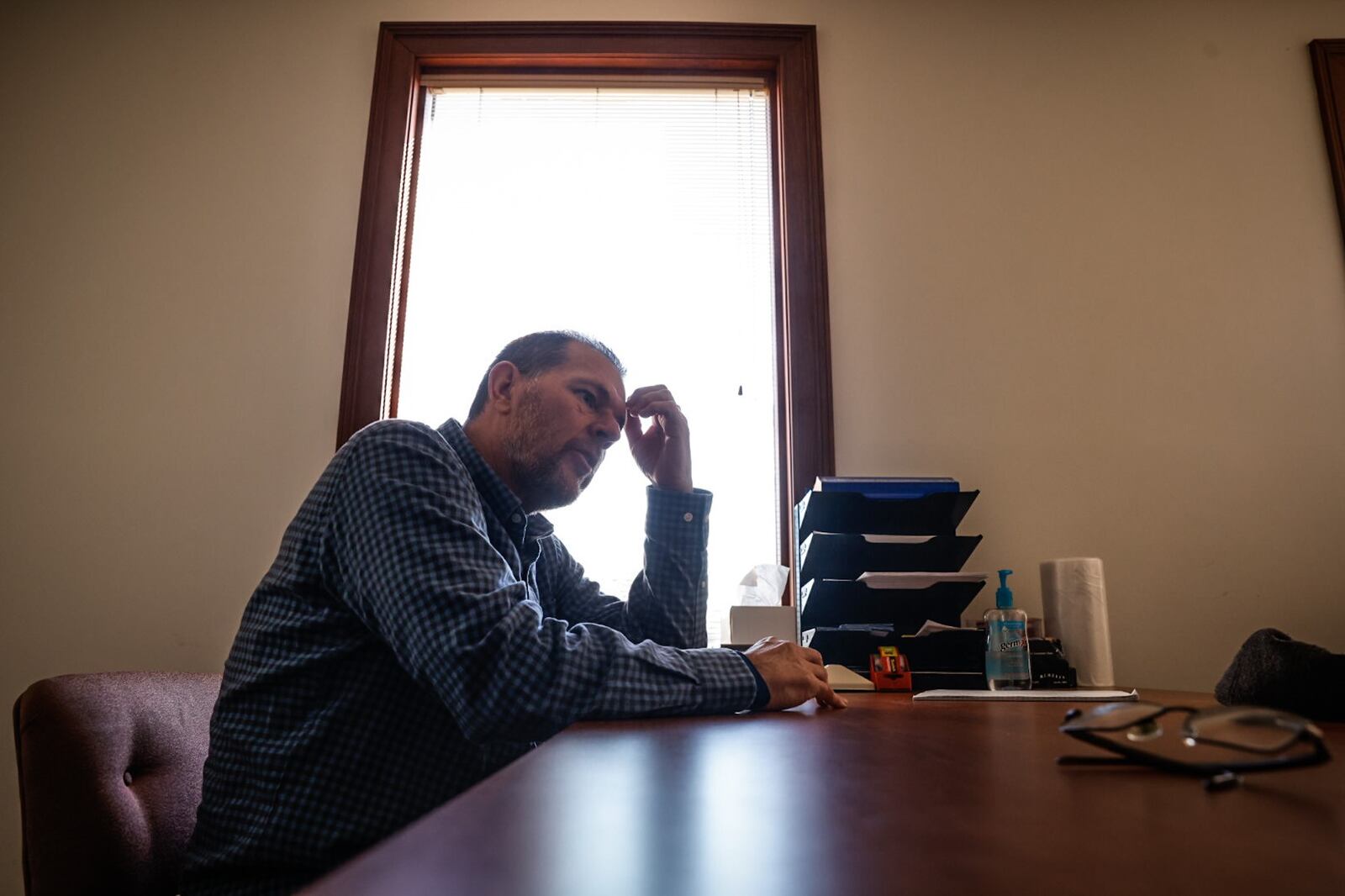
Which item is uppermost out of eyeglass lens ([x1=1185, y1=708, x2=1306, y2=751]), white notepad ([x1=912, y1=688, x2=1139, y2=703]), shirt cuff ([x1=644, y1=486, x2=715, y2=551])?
shirt cuff ([x1=644, y1=486, x2=715, y2=551])

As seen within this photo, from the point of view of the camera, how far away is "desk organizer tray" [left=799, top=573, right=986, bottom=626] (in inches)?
63.1

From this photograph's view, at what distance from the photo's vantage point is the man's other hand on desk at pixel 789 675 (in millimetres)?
925

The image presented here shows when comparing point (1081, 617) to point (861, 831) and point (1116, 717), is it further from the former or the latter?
point (861, 831)

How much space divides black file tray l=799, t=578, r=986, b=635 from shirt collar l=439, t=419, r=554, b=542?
0.67 metres

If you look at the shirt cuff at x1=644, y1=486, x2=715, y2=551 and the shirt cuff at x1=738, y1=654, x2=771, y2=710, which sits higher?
the shirt cuff at x1=644, y1=486, x2=715, y2=551

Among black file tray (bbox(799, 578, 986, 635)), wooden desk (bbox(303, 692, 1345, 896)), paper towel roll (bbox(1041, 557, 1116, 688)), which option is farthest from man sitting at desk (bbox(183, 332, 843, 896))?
paper towel roll (bbox(1041, 557, 1116, 688))

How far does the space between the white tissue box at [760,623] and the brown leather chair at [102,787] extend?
36.3 inches

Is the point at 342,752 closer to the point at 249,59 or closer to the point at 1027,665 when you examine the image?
the point at 1027,665

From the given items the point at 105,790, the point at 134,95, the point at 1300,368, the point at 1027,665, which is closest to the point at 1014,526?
the point at 1027,665

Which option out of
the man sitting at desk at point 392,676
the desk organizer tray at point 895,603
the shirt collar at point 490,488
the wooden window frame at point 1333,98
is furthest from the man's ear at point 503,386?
the wooden window frame at point 1333,98

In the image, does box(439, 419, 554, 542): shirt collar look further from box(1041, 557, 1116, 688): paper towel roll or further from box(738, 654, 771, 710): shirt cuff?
box(1041, 557, 1116, 688): paper towel roll

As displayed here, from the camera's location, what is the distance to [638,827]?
33 cm

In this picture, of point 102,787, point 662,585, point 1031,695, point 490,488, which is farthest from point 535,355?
point 1031,695

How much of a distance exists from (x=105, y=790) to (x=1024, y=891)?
1.10 meters
